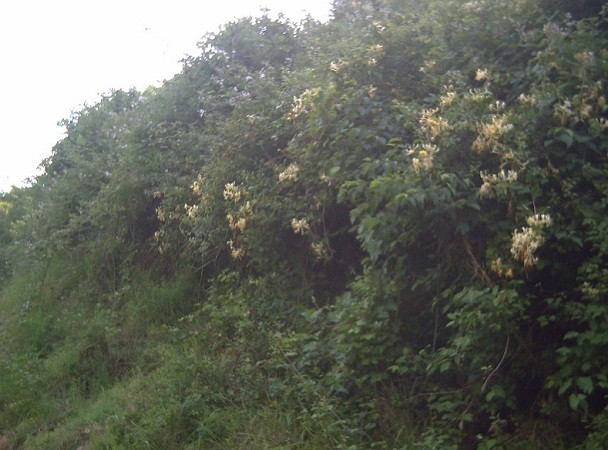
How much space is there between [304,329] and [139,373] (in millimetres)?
2058

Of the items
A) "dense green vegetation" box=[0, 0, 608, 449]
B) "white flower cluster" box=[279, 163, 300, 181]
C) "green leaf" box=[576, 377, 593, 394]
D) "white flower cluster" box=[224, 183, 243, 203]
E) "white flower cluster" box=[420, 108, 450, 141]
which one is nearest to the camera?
"green leaf" box=[576, 377, 593, 394]

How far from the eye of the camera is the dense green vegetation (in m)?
5.05

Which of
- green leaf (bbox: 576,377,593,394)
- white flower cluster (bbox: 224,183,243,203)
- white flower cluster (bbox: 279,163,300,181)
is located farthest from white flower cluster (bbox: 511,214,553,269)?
white flower cluster (bbox: 224,183,243,203)

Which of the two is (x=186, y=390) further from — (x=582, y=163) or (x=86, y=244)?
(x=86, y=244)

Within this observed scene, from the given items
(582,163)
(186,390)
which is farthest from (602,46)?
(186,390)

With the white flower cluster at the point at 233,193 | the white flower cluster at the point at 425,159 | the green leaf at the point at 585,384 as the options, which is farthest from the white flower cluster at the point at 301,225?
the green leaf at the point at 585,384

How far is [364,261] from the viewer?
6012 mm

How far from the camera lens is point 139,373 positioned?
26.5ft

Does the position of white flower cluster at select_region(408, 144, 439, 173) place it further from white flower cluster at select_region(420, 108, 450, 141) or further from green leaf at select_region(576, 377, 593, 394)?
green leaf at select_region(576, 377, 593, 394)

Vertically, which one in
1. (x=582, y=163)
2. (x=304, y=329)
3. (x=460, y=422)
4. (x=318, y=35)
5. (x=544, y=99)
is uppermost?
(x=318, y=35)

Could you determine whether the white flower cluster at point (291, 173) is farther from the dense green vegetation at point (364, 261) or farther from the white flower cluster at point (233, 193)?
the white flower cluster at point (233, 193)

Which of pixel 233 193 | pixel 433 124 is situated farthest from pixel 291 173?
pixel 433 124

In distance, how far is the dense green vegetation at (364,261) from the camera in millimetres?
5047

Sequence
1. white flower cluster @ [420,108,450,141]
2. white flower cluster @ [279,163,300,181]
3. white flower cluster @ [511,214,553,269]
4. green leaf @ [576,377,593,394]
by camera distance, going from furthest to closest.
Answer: white flower cluster @ [279,163,300,181] < white flower cluster @ [420,108,450,141] < white flower cluster @ [511,214,553,269] < green leaf @ [576,377,593,394]
